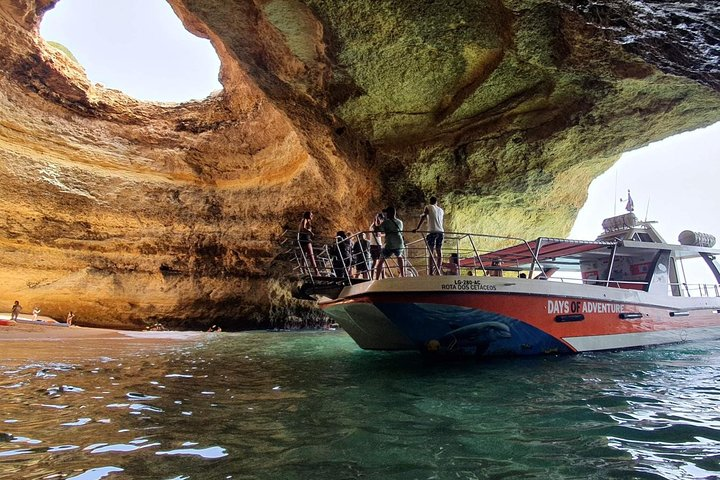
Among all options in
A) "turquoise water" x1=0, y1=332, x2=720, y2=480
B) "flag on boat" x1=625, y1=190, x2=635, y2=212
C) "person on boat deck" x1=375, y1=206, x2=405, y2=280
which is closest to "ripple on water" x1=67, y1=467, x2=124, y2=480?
"turquoise water" x1=0, y1=332, x2=720, y2=480

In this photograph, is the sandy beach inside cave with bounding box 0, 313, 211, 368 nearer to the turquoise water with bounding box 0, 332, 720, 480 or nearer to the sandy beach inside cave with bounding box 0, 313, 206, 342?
the sandy beach inside cave with bounding box 0, 313, 206, 342

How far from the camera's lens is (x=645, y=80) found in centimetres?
884

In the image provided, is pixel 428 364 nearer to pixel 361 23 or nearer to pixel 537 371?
pixel 537 371

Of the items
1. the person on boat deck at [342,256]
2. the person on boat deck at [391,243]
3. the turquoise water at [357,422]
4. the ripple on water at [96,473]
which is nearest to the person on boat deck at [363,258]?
the person on boat deck at [342,256]

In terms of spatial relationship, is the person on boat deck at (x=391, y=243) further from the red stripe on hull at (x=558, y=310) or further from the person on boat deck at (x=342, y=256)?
the red stripe on hull at (x=558, y=310)

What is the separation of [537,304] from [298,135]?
8.56 meters

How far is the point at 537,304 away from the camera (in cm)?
705

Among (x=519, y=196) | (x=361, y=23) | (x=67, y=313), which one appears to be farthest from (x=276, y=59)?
(x=67, y=313)

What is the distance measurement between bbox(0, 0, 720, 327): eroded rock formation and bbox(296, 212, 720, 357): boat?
3.10 meters

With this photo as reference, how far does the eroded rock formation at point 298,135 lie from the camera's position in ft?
27.9

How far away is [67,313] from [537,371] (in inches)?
680

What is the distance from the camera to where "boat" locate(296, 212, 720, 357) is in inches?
258

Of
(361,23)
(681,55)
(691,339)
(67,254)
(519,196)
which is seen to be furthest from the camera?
(67,254)

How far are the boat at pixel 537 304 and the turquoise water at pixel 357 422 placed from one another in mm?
910
